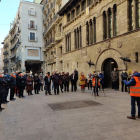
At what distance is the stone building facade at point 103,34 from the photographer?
1127 centimetres

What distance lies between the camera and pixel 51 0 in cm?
3178

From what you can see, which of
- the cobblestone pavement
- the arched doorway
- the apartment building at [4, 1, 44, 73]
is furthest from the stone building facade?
the apartment building at [4, 1, 44, 73]

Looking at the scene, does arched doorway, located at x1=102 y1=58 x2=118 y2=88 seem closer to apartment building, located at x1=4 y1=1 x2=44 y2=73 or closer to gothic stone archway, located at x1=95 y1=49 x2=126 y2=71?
gothic stone archway, located at x1=95 y1=49 x2=126 y2=71

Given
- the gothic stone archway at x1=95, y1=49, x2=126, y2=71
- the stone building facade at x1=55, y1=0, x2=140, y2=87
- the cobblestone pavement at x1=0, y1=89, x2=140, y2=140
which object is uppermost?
the stone building facade at x1=55, y1=0, x2=140, y2=87

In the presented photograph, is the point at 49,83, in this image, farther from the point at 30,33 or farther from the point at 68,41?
the point at 30,33

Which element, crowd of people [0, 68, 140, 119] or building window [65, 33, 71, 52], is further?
building window [65, 33, 71, 52]

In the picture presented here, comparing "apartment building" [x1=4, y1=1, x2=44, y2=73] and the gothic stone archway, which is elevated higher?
"apartment building" [x1=4, y1=1, x2=44, y2=73]

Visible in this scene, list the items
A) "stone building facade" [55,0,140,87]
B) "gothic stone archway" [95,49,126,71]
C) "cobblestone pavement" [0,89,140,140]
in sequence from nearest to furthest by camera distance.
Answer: "cobblestone pavement" [0,89,140,140]
"stone building facade" [55,0,140,87]
"gothic stone archway" [95,49,126,71]

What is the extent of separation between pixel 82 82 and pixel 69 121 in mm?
6951

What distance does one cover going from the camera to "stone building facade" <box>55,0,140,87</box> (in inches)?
444

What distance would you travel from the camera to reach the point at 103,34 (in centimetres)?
1430

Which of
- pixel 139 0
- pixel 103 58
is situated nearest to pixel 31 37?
pixel 103 58

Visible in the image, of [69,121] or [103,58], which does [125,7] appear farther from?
[69,121]

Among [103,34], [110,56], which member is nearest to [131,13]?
[103,34]
